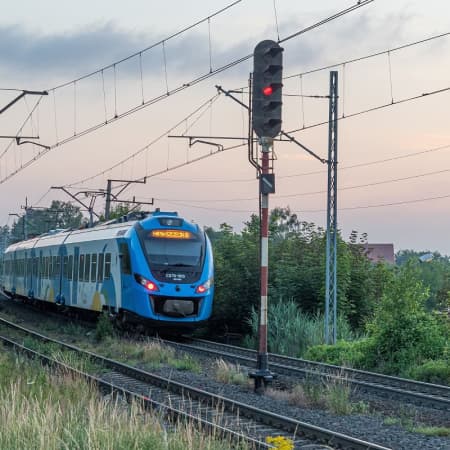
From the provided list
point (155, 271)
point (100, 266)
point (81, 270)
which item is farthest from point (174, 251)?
point (81, 270)

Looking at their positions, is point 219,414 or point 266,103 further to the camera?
point 266,103

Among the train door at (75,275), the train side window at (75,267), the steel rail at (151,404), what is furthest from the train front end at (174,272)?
the train side window at (75,267)

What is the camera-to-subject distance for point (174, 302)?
2406cm

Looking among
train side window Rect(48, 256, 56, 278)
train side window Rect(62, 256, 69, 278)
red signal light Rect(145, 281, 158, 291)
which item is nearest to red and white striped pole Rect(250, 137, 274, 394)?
red signal light Rect(145, 281, 158, 291)

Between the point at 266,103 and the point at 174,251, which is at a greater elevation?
the point at 266,103

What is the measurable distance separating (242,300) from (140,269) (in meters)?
5.96

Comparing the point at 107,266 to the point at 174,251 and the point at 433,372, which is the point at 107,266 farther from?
the point at 433,372

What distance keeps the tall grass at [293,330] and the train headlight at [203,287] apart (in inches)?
85.8

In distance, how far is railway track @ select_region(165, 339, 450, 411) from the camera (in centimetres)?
1454

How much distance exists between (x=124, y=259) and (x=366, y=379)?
940cm

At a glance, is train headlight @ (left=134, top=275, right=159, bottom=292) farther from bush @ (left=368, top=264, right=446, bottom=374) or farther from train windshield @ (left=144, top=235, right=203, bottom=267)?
bush @ (left=368, top=264, right=446, bottom=374)

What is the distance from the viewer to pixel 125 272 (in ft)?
80.3

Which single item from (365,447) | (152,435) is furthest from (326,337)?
(152,435)

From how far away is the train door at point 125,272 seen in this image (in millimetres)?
24219
